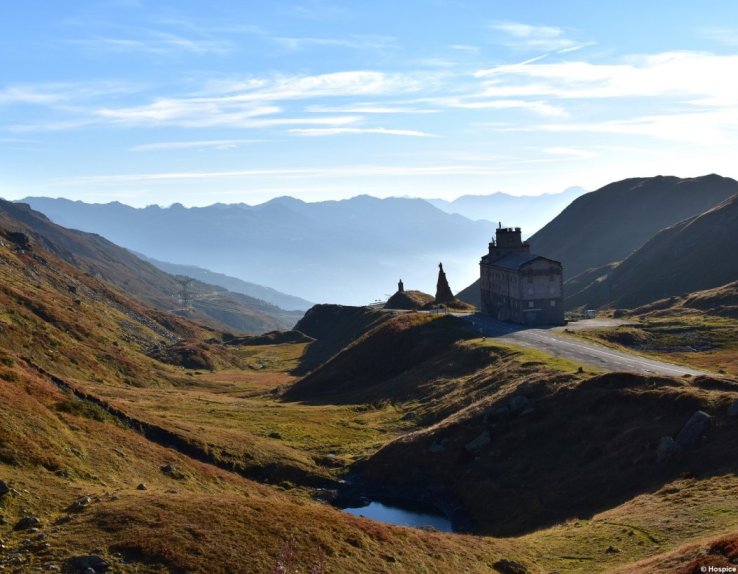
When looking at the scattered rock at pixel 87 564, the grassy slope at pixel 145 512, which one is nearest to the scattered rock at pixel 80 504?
the grassy slope at pixel 145 512

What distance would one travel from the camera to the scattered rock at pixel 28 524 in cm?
3331

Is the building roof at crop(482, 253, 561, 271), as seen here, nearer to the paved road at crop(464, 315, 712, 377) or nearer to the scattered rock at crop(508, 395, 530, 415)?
the paved road at crop(464, 315, 712, 377)

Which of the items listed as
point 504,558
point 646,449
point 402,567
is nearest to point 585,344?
point 646,449

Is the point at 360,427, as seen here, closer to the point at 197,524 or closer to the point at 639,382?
the point at 639,382

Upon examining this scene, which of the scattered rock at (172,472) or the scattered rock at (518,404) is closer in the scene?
the scattered rock at (172,472)

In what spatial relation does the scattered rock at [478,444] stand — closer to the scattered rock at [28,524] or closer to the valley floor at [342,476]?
the valley floor at [342,476]

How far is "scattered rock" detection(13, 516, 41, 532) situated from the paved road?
174ft

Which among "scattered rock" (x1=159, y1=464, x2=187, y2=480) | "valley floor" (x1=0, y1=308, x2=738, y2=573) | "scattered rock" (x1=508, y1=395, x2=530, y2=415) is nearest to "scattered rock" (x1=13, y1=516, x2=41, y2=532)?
"valley floor" (x1=0, y1=308, x2=738, y2=573)

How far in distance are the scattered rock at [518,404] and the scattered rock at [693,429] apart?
16162 millimetres

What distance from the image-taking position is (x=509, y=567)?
40719 mm

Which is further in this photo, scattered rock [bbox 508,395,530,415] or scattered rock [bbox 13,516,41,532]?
scattered rock [bbox 508,395,530,415]

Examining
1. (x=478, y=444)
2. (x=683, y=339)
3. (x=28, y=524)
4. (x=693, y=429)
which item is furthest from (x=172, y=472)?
(x=683, y=339)

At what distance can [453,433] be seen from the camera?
6856cm

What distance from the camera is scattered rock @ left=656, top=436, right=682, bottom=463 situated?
2029 inches
